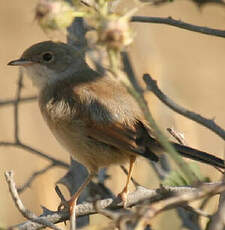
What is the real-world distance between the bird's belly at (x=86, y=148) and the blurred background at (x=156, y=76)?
0.96 meters

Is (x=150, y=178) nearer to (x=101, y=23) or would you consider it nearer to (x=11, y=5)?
(x=101, y=23)

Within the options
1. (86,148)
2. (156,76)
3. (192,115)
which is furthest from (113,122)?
(156,76)

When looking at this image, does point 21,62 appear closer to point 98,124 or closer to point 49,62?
point 49,62

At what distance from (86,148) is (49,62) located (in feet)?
3.91

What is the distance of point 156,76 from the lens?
17.9ft

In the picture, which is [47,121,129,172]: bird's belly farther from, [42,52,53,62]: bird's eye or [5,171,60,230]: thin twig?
[5,171,60,230]: thin twig

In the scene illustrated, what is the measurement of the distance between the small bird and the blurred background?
35.1 inches

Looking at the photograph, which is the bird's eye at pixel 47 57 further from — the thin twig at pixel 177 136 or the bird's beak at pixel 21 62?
the thin twig at pixel 177 136

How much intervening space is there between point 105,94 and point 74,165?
849 mm

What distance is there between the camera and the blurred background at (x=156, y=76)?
249 inches

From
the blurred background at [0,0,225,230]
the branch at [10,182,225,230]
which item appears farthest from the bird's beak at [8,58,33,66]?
the branch at [10,182,225,230]

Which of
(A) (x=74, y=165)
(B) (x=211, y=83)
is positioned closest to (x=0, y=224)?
(A) (x=74, y=165)

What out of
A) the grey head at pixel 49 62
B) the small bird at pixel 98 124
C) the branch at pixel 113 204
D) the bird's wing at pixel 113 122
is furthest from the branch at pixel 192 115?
the grey head at pixel 49 62

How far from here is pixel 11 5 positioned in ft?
37.3
